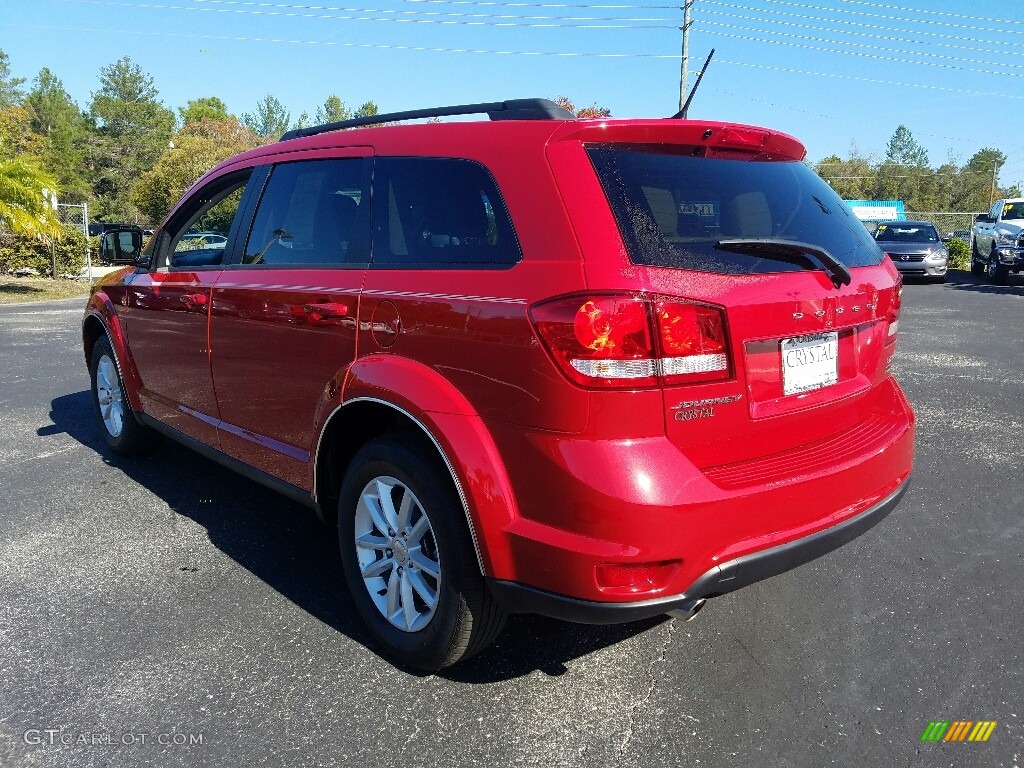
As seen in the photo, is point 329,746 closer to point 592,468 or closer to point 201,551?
point 592,468

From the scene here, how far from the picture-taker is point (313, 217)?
3346mm

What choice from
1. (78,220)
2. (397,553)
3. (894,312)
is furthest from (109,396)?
(78,220)

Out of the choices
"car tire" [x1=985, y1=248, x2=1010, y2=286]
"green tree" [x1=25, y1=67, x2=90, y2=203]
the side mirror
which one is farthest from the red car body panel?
"green tree" [x1=25, y1=67, x2=90, y2=203]

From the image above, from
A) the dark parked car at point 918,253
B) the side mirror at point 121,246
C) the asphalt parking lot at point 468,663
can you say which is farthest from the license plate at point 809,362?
the dark parked car at point 918,253

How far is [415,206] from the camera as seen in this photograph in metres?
2.84

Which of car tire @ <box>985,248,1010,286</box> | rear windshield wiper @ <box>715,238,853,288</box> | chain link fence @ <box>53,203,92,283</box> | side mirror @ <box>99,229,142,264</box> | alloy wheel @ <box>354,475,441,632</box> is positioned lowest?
alloy wheel @ <box>354,475,441,632</box>

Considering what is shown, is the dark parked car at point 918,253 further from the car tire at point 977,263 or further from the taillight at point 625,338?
the taillight at point 625,338

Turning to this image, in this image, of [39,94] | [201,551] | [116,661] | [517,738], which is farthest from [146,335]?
[39,94]

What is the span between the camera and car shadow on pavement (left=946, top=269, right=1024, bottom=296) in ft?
58.2

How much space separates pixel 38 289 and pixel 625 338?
20651 mm

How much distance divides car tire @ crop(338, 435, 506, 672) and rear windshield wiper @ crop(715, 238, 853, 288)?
3.77 ft

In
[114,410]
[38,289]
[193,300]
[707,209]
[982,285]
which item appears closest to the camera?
[707,209]

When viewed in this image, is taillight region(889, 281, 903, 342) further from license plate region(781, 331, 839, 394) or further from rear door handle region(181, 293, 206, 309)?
rear door handle region(181, 293, 206, 309)

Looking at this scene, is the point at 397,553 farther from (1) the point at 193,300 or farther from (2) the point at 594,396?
(1) the point at 193,300
